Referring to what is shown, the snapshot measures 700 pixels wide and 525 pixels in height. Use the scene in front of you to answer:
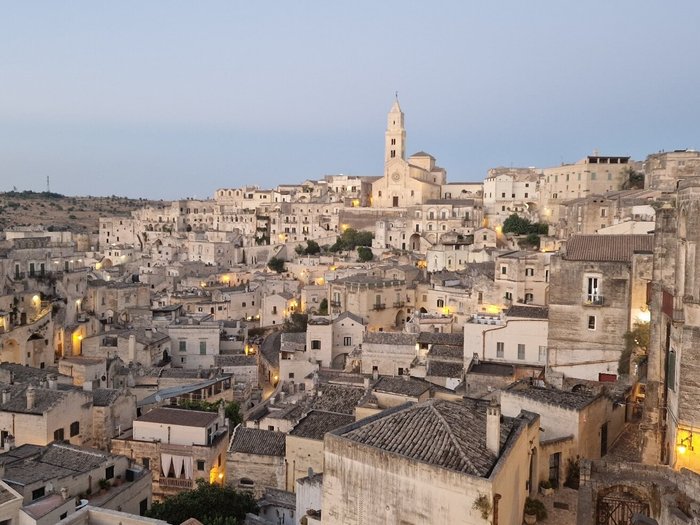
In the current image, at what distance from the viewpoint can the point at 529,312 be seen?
27.6 meters

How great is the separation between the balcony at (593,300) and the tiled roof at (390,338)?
32.4ft

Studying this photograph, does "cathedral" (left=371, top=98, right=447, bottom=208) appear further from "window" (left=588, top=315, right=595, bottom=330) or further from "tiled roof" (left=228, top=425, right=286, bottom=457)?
"tiled roof" (left=228, top=425, right=286, bottom=457)

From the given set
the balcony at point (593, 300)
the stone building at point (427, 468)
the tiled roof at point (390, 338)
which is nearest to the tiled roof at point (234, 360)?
the tiled roof at point (390, 338)

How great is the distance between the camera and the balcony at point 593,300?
2284 centimetres

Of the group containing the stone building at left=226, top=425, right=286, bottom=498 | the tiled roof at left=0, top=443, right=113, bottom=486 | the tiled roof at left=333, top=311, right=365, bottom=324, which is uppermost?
the tiled roof at left=333, top=311, right=365, bottom=324

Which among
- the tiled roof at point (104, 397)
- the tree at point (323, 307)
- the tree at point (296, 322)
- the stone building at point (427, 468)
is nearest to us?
the stone building at point (427, 468)

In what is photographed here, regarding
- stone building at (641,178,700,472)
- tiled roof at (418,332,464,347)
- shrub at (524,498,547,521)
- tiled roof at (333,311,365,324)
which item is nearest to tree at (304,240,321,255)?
tiled roof at (333,311,365,324)

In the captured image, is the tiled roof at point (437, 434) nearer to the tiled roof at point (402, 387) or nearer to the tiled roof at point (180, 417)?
the tiled roof at point (402, 387)

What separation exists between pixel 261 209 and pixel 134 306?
42436 mm

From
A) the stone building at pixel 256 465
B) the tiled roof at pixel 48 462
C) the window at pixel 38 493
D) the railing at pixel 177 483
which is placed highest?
the tiled roof at pixel 48 462

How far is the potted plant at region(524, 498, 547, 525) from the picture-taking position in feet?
40.8

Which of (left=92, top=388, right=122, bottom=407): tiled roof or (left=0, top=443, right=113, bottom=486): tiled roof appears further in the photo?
(left=92, top=388, right=122, bottom=407): tiled roof

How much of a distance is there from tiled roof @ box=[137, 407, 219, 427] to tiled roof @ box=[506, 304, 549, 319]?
12.2 meters

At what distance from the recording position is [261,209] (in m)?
86.2
